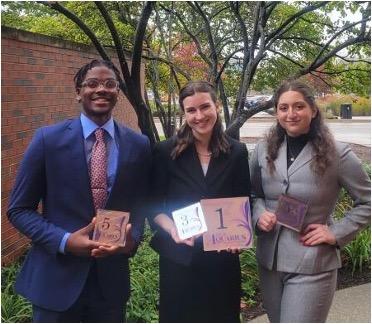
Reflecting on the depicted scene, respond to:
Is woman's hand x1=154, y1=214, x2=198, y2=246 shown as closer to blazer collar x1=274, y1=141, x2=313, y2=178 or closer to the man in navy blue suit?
the man in navy blue suit

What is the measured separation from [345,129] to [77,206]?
20.2 m

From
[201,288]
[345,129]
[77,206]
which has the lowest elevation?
[345,129]

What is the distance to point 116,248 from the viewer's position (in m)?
2.18

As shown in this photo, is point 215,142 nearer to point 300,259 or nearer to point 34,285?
point 300,259

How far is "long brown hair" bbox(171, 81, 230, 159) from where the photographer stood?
249 cm

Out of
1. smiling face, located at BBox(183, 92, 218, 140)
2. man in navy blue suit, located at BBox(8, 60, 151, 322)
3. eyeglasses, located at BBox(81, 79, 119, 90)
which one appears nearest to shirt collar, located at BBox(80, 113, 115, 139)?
man in navy blue suit, located at BBox(8, 60, 151, 322)

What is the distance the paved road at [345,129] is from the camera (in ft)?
55.8

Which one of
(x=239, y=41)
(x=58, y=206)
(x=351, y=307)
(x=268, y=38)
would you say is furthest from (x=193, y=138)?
(x=239, y=41)

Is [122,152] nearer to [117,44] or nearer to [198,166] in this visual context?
[198,166]

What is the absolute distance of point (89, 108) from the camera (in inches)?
90.4

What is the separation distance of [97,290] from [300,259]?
104 cm

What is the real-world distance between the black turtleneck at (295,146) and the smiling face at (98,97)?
97 centimetres

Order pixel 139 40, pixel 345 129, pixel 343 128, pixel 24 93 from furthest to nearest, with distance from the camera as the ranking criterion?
pixel 343 128 < pixel 345 129 < pixel 24 93 < pixel 139 40

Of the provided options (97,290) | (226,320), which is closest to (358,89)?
(226,320)
